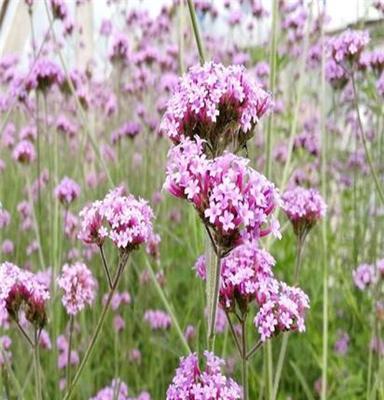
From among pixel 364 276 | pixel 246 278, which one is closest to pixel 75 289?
pixel 246 278

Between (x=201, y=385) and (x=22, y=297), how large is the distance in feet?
0.83

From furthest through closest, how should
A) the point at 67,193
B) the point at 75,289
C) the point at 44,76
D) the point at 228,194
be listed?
the point at 44,76 < the point at 67,193 < the point at 75,289 < the point at 228,194

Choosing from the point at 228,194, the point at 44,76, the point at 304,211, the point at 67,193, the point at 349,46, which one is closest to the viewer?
the point at 228,194

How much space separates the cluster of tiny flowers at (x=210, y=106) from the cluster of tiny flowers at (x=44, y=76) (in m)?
0.98

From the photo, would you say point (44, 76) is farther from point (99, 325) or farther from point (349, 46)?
point (99, 325)

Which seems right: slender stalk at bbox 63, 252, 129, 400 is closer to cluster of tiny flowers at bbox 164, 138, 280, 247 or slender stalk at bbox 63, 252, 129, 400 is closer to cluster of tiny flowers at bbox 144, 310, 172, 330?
cluster of tiny flowers at bbox 164, 138, 280, 247

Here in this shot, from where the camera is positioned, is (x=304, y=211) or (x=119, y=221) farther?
(x=304, y=211)

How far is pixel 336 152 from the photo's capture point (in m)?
2.62

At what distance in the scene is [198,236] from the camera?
3.79 ft

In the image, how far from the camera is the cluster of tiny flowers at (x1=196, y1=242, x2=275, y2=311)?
69 cm

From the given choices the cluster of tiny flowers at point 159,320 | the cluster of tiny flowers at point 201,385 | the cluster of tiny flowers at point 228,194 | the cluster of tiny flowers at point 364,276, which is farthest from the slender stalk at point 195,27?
the cluster of tiny flowers at point 159,320

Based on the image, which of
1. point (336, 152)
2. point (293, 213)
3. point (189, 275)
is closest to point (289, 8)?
point (336, 152)

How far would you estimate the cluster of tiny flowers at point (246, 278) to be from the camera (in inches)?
27.3

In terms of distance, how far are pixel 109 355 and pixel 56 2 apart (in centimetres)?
81
